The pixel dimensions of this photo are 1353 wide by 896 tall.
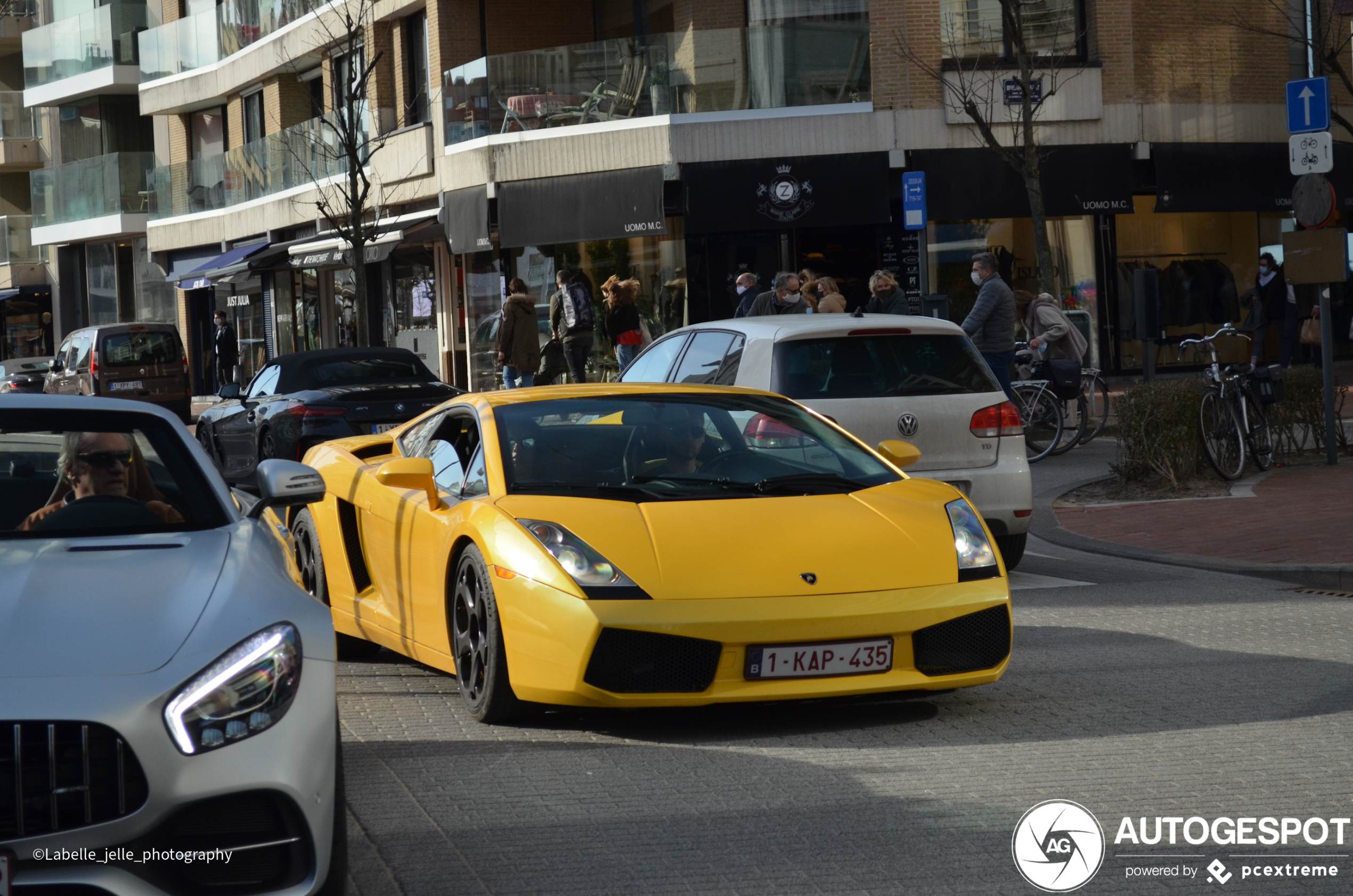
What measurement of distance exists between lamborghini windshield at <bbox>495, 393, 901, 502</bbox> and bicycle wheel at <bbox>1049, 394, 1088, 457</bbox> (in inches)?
416

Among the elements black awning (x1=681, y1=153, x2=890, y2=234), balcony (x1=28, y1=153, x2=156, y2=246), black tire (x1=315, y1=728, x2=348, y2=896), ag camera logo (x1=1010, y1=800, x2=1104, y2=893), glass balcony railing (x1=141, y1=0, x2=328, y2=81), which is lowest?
ag camera logo (x1=1010, y1=800, x2=1104, y2=893)

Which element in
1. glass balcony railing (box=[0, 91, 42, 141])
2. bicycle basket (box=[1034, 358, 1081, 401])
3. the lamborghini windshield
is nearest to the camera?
the lamborghini windshield

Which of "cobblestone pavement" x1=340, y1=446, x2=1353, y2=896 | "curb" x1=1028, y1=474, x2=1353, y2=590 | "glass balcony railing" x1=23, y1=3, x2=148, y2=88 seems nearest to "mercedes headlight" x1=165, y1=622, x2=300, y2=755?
"cobblestone pavement" x1=340, y1=446, x2=1353, y2=896

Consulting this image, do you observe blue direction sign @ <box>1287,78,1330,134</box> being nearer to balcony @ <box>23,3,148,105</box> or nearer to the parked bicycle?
the parked bicycle

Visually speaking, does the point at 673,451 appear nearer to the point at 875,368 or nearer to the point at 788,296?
the point at 875,368

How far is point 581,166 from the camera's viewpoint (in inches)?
1077

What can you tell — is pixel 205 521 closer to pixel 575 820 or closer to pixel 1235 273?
pixel 575 820

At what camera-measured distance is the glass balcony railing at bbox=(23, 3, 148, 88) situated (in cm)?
4853

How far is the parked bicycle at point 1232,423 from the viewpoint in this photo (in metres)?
13.5

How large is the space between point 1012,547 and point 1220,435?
171 inches

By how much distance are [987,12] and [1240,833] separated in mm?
23441

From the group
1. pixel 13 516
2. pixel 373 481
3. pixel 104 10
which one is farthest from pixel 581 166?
pixel 104 10

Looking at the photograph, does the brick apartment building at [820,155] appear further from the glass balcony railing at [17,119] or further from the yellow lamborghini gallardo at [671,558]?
the glass balcony railing at [17,119]

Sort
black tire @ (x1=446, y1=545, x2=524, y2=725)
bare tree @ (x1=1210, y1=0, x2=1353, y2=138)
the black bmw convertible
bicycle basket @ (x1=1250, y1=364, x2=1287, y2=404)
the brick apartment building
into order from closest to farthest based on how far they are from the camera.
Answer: black tire @ (x1=446, y1=545, x2=524, y2=725)
bicycle basket @ (x1=1250, y1=364, x2=1287, y2=404)
the black bmw convertible
the brick apartment building
bare tree @ (x1=1210, y1=0, x2=1353, y2=138)
